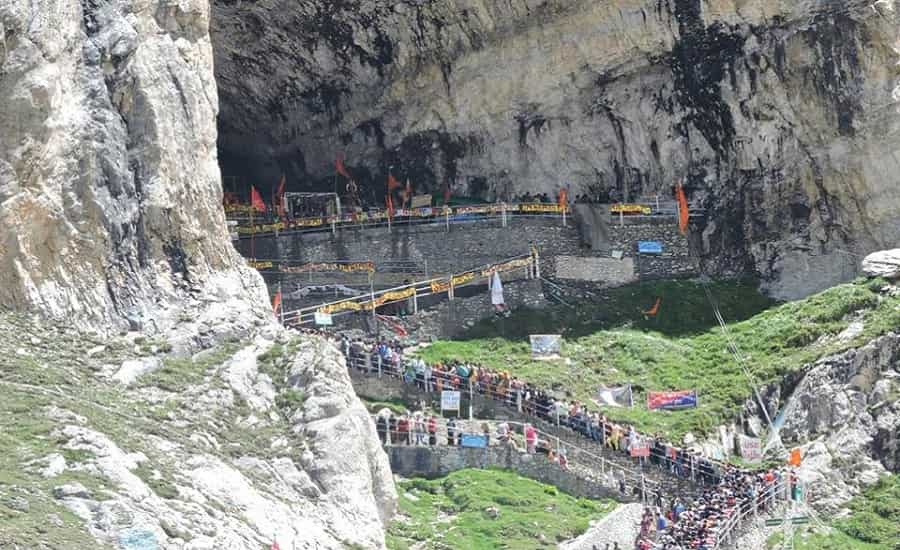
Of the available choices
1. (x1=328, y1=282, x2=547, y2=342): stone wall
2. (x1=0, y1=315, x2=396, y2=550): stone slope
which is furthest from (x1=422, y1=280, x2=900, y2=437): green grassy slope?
(x1=0, y1=315, x2=396, y2=550): stone slope

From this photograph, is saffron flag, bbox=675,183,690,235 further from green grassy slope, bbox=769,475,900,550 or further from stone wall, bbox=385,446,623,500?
green grassy slope, bbox=769,475,900,550

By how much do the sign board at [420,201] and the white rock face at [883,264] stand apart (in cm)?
1404

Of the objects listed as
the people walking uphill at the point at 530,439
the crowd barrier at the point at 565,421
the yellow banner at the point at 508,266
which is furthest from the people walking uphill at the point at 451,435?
the yellow banner at the point at 508,266

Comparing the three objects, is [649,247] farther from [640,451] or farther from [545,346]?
[640,451]

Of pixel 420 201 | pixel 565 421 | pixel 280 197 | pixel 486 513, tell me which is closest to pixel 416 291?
pixel 420 201

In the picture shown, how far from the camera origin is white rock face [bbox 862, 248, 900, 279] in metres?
71.8

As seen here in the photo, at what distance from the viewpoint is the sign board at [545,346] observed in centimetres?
7144

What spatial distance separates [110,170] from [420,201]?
65.8 ft

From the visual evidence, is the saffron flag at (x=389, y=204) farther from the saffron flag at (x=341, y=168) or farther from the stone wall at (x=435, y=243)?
the saffron flag at (x=341, y=168)

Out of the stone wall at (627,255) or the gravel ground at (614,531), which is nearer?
the gravel ground at (614,531)

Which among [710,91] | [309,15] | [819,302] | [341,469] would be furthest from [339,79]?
[341,469]

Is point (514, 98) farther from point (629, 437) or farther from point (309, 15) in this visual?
point (629, 437)

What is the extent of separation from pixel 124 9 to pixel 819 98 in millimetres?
21694

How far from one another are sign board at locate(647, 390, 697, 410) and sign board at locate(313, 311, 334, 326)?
29.1 feet
